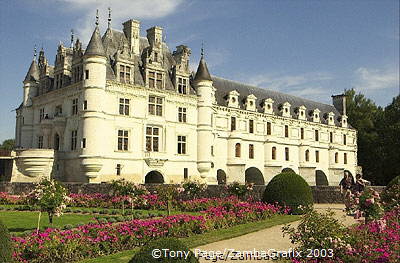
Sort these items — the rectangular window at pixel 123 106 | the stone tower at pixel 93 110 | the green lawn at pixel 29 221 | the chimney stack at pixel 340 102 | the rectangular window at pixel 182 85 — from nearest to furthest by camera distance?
1. the green lawn at pixel 29 221
2. the stone tower at pixel 93 110
3. the rectangular window at pixel 123 106
4. the rectangular window at pixel 182 85
5. the chimney stack at pixel 340 102

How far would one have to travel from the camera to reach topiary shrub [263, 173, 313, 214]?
1862 cm

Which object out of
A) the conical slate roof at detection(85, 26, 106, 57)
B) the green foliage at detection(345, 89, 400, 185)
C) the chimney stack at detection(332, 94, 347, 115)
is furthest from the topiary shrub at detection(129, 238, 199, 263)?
the chimney stack at detection(332, 94, 347, 115)

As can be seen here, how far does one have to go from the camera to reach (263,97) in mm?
46000

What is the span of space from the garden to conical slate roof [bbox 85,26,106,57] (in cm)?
1089

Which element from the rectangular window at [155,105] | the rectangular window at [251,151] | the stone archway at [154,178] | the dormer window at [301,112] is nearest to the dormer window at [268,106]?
the rectangular window at [251,151]

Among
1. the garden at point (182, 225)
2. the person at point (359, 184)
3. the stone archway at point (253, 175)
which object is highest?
the stone archway at point (253, 175)

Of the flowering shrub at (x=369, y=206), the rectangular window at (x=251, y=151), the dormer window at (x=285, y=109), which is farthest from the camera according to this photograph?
the dormer window at (x=285, y=109)

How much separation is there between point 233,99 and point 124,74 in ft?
41.0

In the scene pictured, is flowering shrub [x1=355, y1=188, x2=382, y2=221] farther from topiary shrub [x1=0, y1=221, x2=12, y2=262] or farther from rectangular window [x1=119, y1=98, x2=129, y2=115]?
rectangular window [x1=119, y1=98, x2=129, y2=115]

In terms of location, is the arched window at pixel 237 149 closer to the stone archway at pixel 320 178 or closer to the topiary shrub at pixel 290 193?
the stone archway at pixel 320 178

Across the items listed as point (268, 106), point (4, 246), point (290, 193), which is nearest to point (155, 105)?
point (268, 106)

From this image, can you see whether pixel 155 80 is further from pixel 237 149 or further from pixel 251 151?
pixel 251 151

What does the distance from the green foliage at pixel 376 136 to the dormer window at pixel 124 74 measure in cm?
3320

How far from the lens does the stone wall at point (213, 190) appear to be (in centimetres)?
2302
